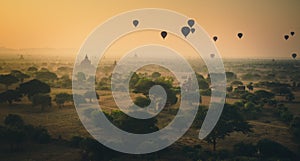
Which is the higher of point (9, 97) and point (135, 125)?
point (9, 97)

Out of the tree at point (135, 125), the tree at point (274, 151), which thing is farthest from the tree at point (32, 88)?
the tree at point (274, 151)

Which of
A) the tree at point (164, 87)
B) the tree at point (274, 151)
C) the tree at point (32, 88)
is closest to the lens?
the tree at point (274, 151)

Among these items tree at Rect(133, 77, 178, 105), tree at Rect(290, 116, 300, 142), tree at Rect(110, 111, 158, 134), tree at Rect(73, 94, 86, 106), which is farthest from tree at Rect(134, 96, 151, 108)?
tree at Rect(290, 116, 300, 142)

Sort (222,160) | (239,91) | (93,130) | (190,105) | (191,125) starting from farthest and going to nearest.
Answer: (239,91) < (190,105) < (191,125) < (93,130) < (222,160)

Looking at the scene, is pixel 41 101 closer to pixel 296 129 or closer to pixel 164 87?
pixel 164 87

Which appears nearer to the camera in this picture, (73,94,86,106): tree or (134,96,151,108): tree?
(134,96,151,108): tree

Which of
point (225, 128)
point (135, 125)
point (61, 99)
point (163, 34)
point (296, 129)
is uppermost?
point (163, 34)

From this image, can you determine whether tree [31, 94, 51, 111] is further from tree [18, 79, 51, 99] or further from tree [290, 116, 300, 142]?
tree [290, 116, 300, 142]

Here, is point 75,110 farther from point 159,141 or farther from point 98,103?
point 159,141

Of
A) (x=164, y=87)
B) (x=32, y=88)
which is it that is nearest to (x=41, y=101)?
(x=32, y=88)

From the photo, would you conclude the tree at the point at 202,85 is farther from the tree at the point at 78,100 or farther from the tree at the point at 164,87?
the tree at the point at 78,100

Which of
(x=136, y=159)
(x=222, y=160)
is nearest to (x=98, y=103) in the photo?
(x=136, y=159)
